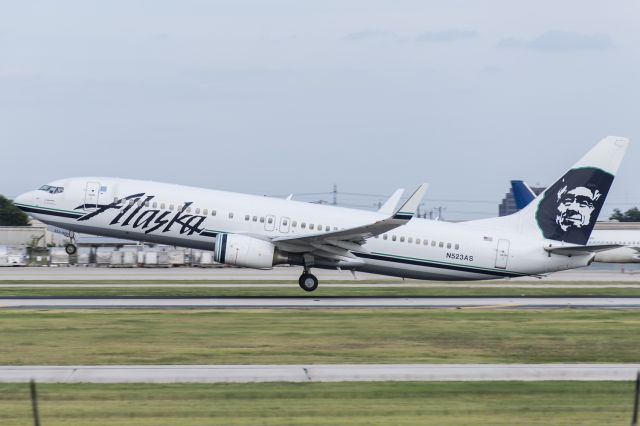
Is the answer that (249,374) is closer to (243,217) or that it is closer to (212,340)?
(212,340)

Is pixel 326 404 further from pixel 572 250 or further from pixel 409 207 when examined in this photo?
pixel 572 250

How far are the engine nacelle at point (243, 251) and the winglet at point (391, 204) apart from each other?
23.9ft

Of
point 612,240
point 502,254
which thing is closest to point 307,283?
point 502,254

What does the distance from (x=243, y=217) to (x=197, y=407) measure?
81.3 ft

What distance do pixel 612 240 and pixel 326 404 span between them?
71.8 m

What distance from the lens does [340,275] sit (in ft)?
197

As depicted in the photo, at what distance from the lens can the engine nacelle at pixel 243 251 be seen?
38750mm

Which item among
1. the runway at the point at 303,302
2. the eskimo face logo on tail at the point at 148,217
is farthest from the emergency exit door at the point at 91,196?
the runway at the point at 303,302

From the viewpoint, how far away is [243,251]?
1529 inches

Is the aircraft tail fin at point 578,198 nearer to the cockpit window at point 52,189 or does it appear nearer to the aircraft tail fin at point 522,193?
the cockpit window at point 52,189

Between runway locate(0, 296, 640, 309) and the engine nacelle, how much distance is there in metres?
1.49

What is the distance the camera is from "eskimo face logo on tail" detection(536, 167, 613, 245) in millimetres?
41500

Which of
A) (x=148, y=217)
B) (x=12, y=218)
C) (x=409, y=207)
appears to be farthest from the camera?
(x=12, y=218)

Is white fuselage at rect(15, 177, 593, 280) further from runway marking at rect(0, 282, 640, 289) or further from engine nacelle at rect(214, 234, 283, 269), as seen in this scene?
runway marking at rect(0, 282, 640, 289)
